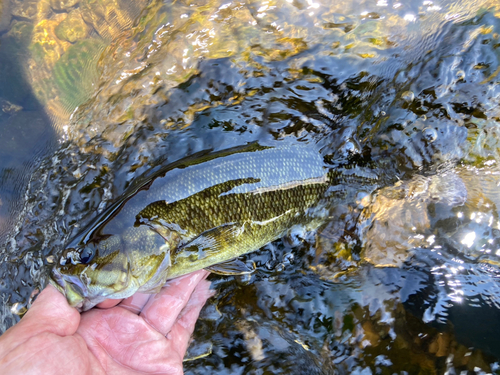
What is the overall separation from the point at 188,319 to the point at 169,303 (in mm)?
365

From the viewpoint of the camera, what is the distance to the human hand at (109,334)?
217 centimetres

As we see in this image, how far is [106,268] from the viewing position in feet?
8.36

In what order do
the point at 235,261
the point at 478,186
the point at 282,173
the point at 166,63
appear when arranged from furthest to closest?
the point at 166,63 → the point at 478,186 → the point at 235,261 → the point at 282,173

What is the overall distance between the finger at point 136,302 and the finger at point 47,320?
473 millimetres

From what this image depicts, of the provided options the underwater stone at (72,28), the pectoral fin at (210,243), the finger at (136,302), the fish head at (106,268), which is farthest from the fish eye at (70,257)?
the underwater stone at (72,28)

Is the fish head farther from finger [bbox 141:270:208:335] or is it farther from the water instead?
the water

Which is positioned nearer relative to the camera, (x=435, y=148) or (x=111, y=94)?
(x=435, y=148)

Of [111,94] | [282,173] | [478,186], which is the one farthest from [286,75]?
[478,186]

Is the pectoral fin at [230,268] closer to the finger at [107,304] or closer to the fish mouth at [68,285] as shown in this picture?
the finger at [107,304]

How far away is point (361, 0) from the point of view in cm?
390

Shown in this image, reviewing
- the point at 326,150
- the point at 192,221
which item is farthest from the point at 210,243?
the point at 326,150

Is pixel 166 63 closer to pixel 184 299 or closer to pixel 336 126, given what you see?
pixel 336 126

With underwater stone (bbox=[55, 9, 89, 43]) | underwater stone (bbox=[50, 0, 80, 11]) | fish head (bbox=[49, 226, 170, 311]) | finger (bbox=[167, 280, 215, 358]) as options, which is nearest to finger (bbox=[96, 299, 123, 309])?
fish head (bbox=[49, 226, 170, 311])

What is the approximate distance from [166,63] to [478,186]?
3.96 m
